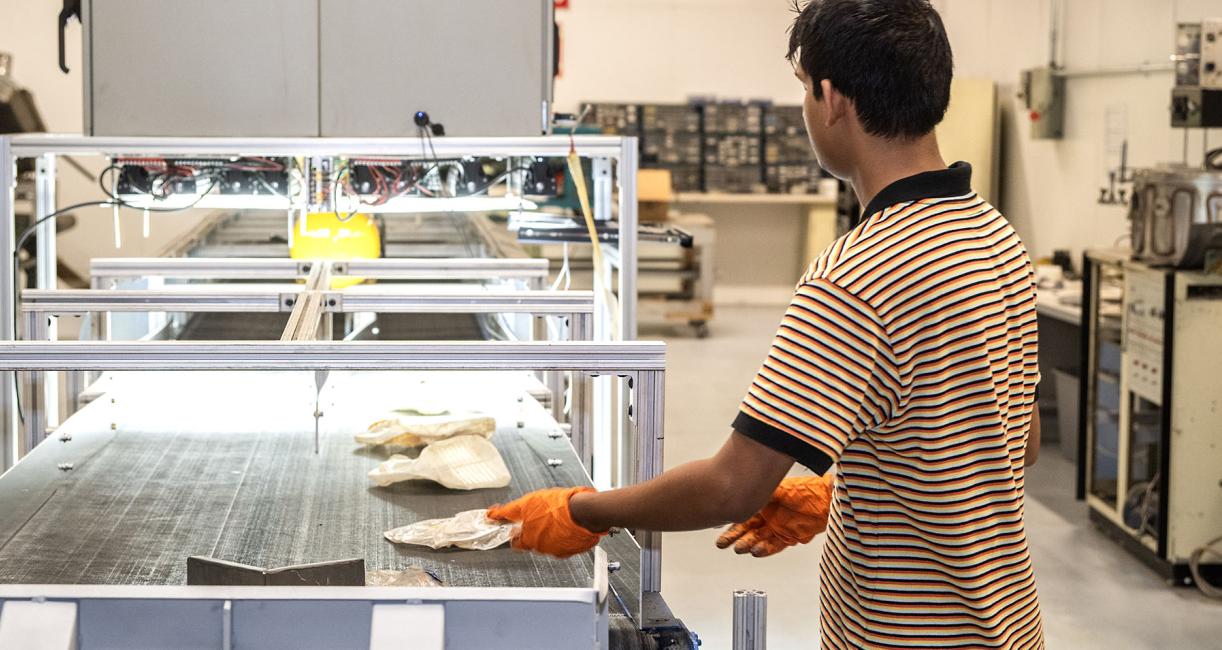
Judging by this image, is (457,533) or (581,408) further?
(581,408)

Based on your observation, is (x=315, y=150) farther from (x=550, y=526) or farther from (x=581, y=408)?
(x=550, y=526)

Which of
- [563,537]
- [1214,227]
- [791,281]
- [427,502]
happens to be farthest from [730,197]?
[563,537]

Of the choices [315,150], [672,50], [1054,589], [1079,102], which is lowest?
[1054,589]

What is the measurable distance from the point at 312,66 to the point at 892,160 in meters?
1.72

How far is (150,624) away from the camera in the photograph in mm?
1238

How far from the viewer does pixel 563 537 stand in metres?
1.39

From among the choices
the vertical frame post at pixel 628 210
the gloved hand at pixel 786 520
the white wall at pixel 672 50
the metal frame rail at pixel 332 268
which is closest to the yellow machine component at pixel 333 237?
the metal frame rail at pixel 332 268

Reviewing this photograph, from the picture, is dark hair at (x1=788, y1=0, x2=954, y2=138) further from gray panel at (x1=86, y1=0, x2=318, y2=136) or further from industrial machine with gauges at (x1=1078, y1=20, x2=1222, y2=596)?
industrial machine with gauges at (x1=1078, y1=20, x2=1222, y2=596)

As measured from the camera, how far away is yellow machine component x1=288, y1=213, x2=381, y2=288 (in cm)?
316

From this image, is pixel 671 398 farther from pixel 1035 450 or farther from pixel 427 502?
pixel 1035 450

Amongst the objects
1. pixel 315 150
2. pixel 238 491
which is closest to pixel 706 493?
pixel 238 491

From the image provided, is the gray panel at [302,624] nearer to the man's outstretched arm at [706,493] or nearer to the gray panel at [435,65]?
the man's outstretched arm at [706,493]

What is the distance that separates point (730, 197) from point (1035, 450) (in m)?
8.74

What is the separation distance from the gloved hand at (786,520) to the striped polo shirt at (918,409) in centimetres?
15
